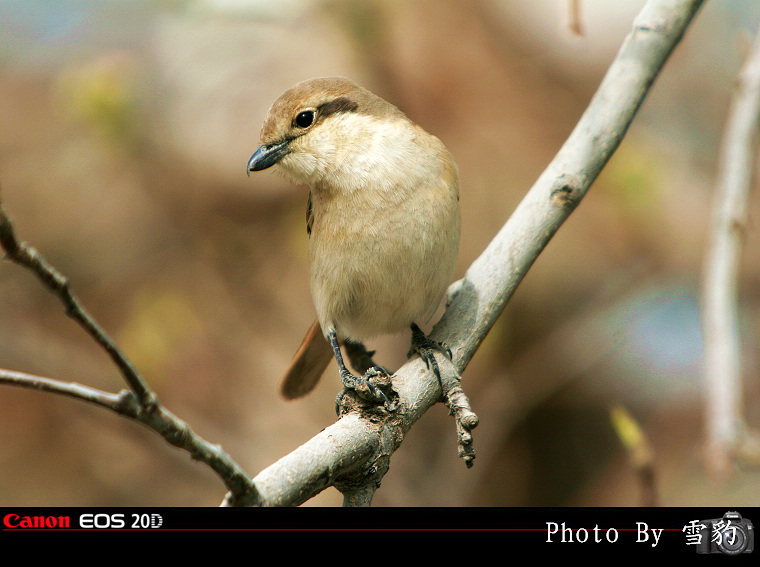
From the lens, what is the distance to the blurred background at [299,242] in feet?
11.9

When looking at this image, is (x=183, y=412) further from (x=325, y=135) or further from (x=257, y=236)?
(x=325, y=135)

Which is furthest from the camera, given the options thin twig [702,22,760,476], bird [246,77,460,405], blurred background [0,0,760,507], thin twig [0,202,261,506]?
blurred background [0,0,760,507]

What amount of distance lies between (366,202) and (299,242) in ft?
6.32

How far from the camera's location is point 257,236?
4.55m

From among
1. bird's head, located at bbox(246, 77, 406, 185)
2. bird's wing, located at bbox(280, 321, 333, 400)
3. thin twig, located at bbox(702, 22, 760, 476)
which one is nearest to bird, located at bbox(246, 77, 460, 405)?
bird's head, located at bbox(246, 77, 406, 185)

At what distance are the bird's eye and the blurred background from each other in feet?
5.57

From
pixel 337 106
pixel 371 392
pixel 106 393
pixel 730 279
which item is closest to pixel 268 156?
pixel 337 106

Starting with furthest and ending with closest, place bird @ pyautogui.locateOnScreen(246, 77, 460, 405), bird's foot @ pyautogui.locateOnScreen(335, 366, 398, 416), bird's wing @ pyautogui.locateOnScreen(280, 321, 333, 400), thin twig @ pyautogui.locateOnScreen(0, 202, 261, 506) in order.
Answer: bird's wing @ pyautogui.locateOnScreen(280, 321, 333, 400) → bird @ pyautogui.locateOnScreen(246, 77, 460, 405) → bird's foot @ pyautogui.locateOnScreen(335, 366, 398, 416) → thin twig @ pyautogui.locateOnScreen(0, 202, 261, 506)

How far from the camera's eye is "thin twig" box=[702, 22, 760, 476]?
1.72m

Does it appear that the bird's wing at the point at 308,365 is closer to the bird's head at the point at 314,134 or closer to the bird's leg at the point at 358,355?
the bird's leg at the point at 358,355

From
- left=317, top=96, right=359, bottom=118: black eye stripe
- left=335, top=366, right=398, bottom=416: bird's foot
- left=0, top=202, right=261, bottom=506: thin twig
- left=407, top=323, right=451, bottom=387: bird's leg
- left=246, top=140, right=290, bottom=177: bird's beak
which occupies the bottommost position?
left=0, top=202, right=261, bottom=506: thin twig

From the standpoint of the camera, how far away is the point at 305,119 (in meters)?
2.29

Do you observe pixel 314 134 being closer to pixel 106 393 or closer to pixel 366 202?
pixel 366 202

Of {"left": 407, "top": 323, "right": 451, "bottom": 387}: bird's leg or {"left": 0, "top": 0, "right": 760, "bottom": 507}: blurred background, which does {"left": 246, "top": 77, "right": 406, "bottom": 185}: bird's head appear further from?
{"left": 0, "top": 0, "right": 760, "bottom": 507}: blurred background
